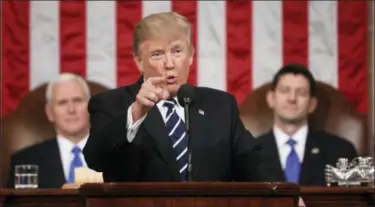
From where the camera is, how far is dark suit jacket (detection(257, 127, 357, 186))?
600cm

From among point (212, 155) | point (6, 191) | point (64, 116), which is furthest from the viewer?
point (64, 116)

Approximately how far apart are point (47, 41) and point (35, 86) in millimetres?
312

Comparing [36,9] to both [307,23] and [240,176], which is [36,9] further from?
[240,176]

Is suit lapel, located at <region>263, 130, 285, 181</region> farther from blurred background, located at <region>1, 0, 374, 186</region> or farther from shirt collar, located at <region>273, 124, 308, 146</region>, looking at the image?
blurred background, located at <region>1, 0, 374, 186</region>

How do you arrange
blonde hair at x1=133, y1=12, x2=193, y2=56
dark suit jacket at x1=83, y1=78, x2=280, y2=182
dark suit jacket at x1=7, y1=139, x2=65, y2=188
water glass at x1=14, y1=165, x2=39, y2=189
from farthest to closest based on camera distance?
1. dark suit jacket at x1=7, y1=139, x2=65, y2=188
2. water glass at x1=14, y1=165, x2=39, y2=189
3. blonde hair at x1=133, y1=12, x2=193, y2=56
4. dark suit jacket at x1=83, y1=78, x2=280, y2=182

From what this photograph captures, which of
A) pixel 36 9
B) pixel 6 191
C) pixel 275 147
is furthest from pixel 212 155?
pixel 36 9

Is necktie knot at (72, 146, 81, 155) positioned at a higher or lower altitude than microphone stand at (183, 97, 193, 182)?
lower

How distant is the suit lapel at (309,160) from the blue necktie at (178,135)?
2.34 m

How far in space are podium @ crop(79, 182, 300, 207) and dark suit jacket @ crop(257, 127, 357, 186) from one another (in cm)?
302

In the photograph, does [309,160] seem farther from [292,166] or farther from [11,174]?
[11,174]

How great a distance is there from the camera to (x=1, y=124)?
612 cm

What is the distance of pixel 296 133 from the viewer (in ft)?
20.4

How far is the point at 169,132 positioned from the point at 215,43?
2.63 m

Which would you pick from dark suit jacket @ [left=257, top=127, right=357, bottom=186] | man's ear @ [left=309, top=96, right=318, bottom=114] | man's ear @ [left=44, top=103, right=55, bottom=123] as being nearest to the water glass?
man's ear @ [left=44, top=103, right=55, bottom=123]
